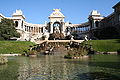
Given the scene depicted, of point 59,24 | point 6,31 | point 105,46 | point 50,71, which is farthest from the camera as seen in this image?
point 59,24

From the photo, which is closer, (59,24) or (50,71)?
(50,71)

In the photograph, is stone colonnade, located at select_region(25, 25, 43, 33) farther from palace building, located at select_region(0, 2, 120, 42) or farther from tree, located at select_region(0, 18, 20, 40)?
tree, located at select_region(0, 18, 20, 40)

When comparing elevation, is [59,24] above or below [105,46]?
above

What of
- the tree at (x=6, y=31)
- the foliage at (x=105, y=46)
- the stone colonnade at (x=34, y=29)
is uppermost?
the stone colonnade at (x=34, y=29)

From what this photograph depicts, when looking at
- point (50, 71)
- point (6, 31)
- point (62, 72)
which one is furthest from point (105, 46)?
point (6, 31)

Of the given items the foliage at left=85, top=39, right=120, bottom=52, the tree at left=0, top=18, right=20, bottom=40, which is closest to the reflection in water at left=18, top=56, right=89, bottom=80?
the foliage at left=85, top=39, right=120, bottom=52

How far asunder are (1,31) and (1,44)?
21.0m

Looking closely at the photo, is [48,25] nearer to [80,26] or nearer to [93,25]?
[80,26]

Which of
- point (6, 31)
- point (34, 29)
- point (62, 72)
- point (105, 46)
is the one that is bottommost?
point (62, 72)

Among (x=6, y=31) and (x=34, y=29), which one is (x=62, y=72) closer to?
(x=6, y=31)

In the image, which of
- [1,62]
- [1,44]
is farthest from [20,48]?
[1,62]

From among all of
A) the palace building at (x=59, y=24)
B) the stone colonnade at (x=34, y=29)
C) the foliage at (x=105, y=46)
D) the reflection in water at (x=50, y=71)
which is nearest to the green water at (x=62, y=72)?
the reflection in water at (x=50, y=71)

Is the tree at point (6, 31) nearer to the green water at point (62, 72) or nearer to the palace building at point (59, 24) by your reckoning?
the palace building at point (59, 24)

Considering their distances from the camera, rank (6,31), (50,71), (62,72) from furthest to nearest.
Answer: (6,31) → (50,71) → (62,72)
